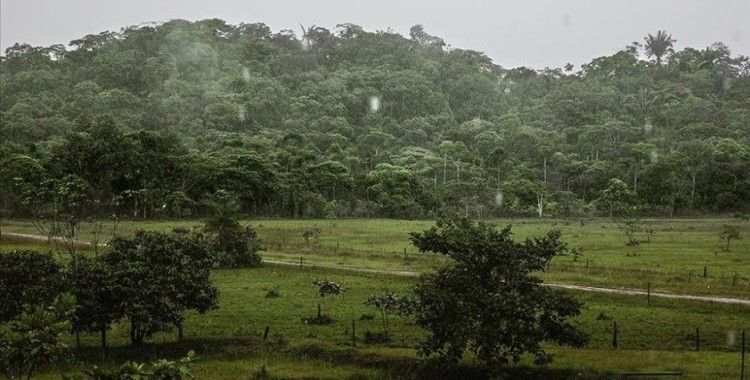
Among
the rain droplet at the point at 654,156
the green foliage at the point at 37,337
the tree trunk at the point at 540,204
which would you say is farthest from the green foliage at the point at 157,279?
the rain droplet at the point at 654,156

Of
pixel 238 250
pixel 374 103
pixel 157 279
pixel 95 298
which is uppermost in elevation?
pixel 374 103

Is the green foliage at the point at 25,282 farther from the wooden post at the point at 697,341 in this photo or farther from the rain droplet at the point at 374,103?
the rain droplet at the point at 374,103

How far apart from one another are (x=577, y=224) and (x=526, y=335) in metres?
75.8

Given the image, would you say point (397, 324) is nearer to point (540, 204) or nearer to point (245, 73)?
point (540, 204)

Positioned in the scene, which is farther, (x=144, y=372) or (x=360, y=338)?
(x=360, y=338)

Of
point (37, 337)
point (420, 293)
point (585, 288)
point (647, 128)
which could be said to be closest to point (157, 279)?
point (420, 293)

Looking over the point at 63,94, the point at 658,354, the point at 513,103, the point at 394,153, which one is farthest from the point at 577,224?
the point at 63,94

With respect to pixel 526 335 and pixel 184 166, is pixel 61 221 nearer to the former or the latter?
pixel 184 166

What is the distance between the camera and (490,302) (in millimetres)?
26500

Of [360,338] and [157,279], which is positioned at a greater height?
[157,279]

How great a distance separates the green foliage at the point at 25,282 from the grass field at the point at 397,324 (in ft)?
11.9

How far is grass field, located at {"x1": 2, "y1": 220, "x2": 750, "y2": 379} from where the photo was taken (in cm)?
3114

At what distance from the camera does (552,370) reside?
29812 millimetres

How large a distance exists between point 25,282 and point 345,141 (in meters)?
113
